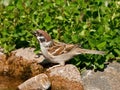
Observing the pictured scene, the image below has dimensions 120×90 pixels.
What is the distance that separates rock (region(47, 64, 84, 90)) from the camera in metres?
9.15

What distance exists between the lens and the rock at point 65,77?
9.15 metres

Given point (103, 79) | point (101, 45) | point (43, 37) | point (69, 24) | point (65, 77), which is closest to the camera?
point (103, 79)

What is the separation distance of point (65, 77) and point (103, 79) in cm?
77

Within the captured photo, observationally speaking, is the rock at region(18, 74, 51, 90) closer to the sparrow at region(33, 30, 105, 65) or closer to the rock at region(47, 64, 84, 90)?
the rock at region(47, 64, 84, 90)

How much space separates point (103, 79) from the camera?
9195 millimetres

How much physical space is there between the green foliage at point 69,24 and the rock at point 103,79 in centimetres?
17

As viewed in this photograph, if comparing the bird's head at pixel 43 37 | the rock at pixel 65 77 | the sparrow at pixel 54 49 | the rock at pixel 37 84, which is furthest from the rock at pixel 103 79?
the bird's head at pixel 43 37

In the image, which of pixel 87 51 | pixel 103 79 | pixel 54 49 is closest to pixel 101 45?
pixel 87 51

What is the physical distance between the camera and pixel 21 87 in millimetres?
9414

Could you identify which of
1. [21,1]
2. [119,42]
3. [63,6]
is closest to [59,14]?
[63,6]

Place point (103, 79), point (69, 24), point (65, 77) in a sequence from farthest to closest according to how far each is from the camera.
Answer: point (69, 24) < point (65, 77) < point (103, 79)

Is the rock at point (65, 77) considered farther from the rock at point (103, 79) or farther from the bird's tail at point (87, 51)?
the bird's tail at point (87, 51)

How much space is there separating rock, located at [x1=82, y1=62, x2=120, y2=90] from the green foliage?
167 mm

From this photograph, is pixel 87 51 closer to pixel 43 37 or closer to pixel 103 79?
pixel 103 79
